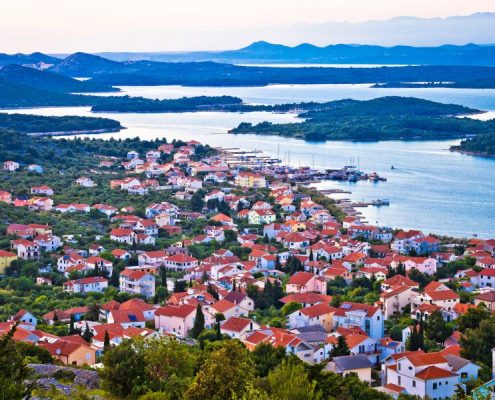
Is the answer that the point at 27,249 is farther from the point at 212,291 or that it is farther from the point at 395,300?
the point at 395,300

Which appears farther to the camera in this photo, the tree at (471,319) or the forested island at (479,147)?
the forested island at (479,147)

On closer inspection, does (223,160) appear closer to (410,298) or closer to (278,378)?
(410,298)

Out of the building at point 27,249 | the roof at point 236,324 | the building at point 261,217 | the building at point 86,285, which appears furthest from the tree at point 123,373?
the building at point 261,217

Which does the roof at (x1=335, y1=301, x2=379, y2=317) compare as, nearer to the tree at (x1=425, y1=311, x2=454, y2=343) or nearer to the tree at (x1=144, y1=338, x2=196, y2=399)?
the tree at (x1=425, y1=311, x2=454, y2=343)

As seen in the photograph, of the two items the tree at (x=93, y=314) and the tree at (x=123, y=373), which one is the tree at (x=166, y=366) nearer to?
the tree at (x=123, y=373)

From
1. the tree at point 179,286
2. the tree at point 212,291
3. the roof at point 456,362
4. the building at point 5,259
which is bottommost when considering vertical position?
the building at point 5,259

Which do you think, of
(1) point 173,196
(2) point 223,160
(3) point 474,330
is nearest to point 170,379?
(3) point 474,330

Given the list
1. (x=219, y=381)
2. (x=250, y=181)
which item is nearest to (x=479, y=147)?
(x=250, y=181)
